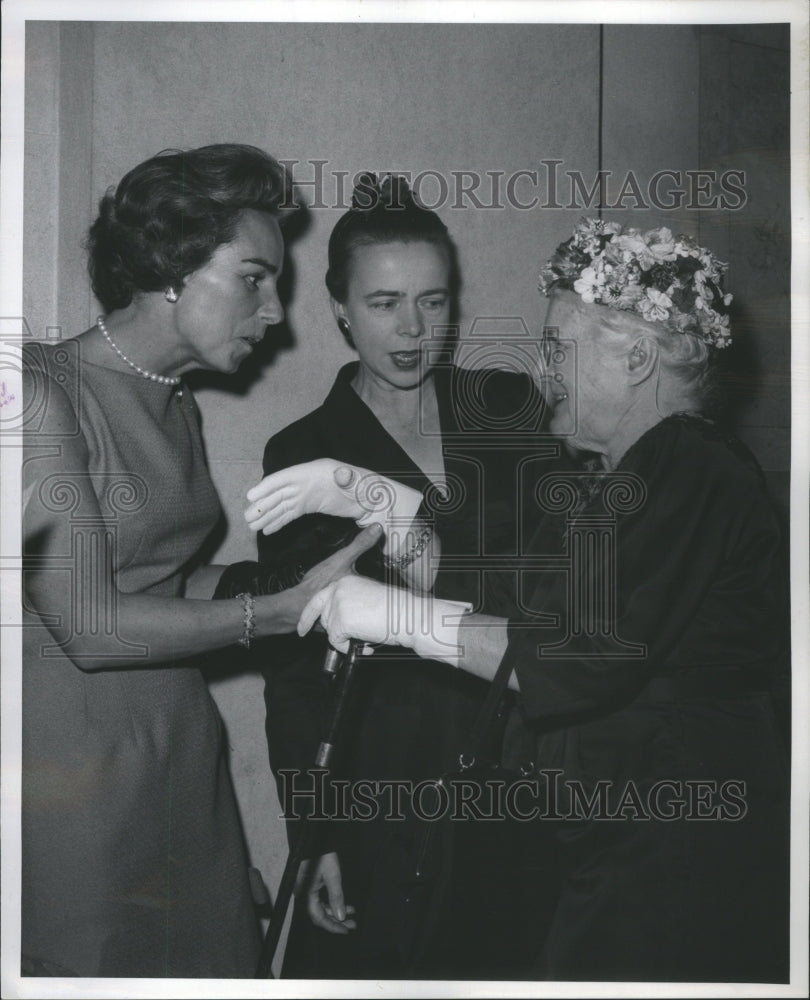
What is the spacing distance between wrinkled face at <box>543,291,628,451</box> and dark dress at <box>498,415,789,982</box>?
7 centimetres

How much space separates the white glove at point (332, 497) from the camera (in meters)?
1.58

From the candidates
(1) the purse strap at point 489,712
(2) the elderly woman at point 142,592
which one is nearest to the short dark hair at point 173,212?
(2) the elderly woman at point 142,592

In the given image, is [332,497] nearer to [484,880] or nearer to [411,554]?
[411,554]

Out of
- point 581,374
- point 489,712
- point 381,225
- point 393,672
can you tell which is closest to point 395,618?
point 393,672

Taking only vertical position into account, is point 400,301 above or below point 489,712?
above

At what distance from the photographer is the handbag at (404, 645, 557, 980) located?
1567 millimetres

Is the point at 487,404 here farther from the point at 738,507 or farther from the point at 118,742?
the point at 118,742

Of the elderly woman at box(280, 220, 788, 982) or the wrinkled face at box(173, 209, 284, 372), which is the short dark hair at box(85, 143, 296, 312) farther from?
the elderly woman at box(280, 220, 788, 982)

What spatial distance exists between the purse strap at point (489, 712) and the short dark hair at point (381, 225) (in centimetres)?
58

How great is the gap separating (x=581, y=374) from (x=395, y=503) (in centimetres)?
35

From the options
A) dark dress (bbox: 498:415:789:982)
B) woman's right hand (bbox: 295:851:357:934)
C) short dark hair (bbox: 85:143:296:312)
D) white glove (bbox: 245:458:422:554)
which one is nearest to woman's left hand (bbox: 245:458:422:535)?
white glove (bbox: 245:458:422:554)

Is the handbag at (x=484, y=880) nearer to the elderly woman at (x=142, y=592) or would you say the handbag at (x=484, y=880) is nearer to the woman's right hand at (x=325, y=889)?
the woman's right hand at (x=325, y=889)

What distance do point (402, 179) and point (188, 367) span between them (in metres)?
0.45

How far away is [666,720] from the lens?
5.00 ft
